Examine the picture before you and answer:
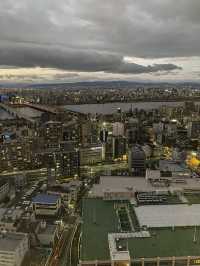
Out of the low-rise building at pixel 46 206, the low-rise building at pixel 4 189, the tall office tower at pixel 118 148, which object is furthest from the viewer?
the tall office tower at pixel 118 148

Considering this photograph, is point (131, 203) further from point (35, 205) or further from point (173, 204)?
point (35, 205)

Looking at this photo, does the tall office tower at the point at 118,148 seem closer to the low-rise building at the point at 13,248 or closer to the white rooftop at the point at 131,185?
the white rooftop at the point at 131,185

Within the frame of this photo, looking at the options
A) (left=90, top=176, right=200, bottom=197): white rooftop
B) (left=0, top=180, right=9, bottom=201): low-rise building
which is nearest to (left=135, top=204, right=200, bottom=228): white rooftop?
(left=90, top=176, right=200, bottom=197): white rooftop

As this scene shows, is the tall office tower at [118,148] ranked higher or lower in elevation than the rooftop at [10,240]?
higher

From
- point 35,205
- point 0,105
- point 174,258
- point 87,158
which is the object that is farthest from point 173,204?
point 0,105

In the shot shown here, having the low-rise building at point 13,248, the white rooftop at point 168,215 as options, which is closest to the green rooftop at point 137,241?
the white rooftop at point 168,215
